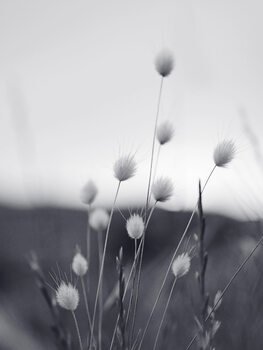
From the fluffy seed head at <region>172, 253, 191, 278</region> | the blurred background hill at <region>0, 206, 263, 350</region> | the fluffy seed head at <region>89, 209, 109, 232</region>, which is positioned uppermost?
the fluffy seed head at <region>172, 253, 191, 278</region>

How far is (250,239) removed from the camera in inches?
40.8

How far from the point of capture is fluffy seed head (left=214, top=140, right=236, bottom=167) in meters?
0.68

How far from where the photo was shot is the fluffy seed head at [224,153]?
2.23 ft

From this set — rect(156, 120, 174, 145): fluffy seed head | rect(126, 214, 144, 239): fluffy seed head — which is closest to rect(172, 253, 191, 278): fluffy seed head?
rect(126, 214, 144, 239): fluffy seed head

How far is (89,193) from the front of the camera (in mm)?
808

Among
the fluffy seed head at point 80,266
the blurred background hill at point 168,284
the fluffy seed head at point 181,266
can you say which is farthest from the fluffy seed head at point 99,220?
the fluffy seed head at point 181,266

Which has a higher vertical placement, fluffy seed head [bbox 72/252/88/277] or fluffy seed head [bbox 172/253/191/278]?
fluffy seed head [bbox 172/253/191/278]

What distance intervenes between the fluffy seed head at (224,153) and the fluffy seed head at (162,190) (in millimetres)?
69

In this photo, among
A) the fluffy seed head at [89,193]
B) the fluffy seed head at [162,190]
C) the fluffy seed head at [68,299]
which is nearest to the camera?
the fluffy seed head at [68,299]

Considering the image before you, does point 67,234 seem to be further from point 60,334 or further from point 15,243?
point 60,334

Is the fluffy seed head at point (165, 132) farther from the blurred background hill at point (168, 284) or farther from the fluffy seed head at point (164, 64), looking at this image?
the blurred background hill at point (168, 284)

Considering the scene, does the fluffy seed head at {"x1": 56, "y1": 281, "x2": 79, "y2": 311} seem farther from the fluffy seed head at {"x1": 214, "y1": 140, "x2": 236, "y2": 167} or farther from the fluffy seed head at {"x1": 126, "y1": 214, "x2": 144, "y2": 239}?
the fluffy seed head at {"x1": 214, "y1": 140, "x2": 236, "y2": 167}

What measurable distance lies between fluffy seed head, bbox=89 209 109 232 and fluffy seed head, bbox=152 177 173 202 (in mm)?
217

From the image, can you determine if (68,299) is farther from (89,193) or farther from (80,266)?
(89,193)
